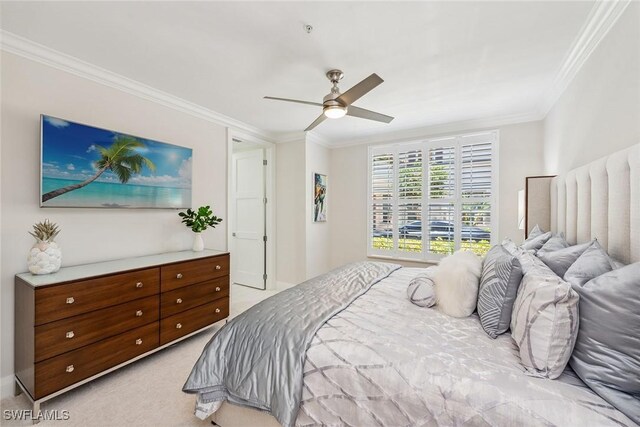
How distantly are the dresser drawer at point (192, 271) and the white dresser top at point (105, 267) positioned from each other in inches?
2.2

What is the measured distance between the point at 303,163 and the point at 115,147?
7.96ft

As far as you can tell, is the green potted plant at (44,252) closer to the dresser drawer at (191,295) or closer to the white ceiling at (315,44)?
the dresser drawer at (191,295)

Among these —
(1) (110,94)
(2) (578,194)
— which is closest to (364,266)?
(2) (578,194)

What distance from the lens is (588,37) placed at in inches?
72.9

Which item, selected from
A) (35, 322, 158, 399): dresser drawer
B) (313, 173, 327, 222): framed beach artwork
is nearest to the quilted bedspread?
(35, 322, 158, 399): dresser drawer

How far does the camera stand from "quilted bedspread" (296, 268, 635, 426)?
3.08 ft

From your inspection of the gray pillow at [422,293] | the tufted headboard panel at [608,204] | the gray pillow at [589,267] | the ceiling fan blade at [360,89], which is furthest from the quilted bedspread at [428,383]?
the ceiling fan blade at [360,89]

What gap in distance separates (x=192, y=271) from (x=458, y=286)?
2362 millimetres

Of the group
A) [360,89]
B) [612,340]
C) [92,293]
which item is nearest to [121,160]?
[92,293]

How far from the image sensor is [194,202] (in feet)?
10.7

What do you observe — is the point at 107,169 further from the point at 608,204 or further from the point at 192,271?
the point at 608,204

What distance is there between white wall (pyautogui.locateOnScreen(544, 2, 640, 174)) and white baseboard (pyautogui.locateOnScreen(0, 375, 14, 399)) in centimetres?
419

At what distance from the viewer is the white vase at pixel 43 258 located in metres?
1.93

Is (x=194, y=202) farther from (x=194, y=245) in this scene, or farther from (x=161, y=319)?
(x=161, y=319)
